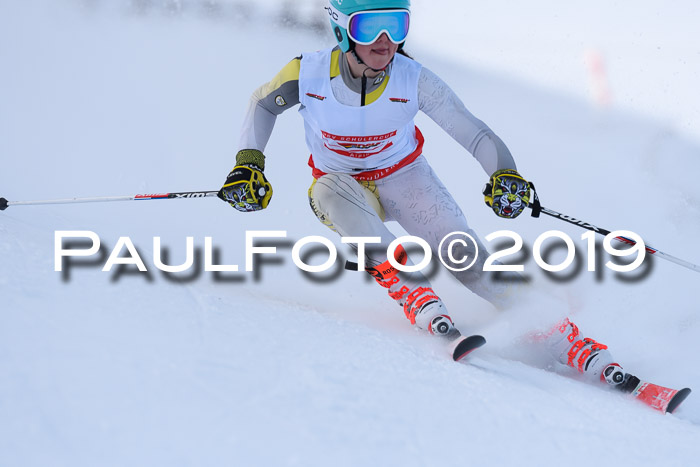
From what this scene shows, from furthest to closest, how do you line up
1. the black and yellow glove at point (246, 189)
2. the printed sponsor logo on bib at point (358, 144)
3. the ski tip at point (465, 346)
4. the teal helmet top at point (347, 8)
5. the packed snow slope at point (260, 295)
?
the printed sponsor logo on bib at point (358, 144)
the black and yellow glove at point (246, 189)
the teal helmet top at point (347, 8)
the ski tip at point (465, 346)
the packed snow slope at point (260, 295)

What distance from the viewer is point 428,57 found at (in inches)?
257

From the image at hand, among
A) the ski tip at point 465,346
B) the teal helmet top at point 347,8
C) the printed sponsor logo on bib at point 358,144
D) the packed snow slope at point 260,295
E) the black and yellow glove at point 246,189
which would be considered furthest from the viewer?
the printed sponsor logo on bib at point 358,144

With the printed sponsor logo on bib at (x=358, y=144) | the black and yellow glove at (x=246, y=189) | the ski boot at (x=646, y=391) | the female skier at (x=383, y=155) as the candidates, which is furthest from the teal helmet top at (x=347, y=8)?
the ski boot at (x=646, y=391)

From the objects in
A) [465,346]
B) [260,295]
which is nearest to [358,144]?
[260,295]

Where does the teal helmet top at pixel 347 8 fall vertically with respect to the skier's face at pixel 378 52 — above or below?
above

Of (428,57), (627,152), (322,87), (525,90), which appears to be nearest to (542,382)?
(322,87)

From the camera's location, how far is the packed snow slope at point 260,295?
4.24 ft

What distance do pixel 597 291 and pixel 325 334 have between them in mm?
1738

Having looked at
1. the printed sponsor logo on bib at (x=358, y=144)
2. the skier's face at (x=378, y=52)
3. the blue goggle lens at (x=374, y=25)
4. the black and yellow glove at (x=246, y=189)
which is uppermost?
the blue goggle lens at (x=374, y=25)

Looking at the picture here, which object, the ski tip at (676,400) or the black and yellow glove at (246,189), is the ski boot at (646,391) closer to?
the ski tip at (676,400)

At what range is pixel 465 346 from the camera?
2002 millimetres

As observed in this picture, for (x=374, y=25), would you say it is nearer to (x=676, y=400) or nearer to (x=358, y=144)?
(x=358, y=144)

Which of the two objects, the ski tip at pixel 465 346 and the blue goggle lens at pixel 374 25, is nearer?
the ski tip at pixel 465 346

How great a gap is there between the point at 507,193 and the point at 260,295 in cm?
102
